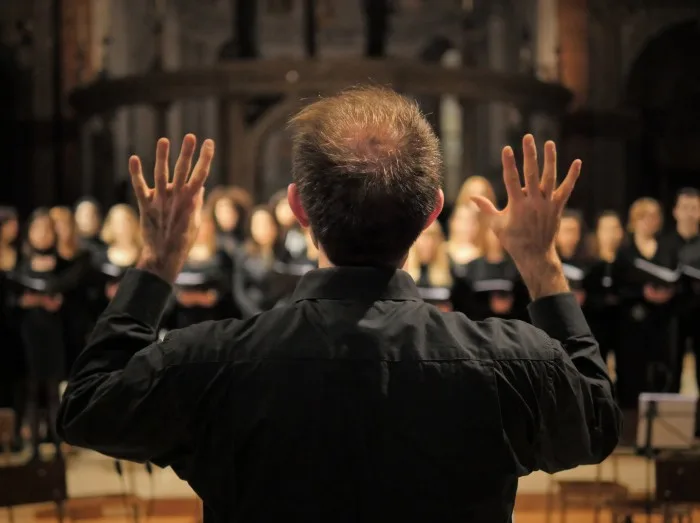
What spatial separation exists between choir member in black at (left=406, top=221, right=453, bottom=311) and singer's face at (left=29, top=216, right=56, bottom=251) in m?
2.33

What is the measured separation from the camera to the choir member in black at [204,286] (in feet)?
21.8

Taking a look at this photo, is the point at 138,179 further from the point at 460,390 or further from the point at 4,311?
the point at 4,311

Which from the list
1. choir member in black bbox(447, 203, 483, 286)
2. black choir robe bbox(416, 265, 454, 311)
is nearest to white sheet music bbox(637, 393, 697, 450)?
black choir robe bbox(416, 265, 454, 311)

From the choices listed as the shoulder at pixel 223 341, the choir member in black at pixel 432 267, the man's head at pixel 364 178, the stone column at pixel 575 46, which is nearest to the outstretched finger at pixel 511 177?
the man's head at pixel 364 178

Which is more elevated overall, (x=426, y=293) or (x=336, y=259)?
(x=336, y=259)

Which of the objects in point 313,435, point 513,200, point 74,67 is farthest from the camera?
point 74,67

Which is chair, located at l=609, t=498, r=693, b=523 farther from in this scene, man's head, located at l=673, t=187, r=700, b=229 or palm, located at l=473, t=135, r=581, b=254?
man's head, located at l=673, t=187, r=700, b=229

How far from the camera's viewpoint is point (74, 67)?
12.9 m

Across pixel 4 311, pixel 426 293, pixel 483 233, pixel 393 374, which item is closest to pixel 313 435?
pixel 393 374

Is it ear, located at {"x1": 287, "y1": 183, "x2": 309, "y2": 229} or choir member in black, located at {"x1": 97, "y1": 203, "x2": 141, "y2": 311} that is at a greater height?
ear, located at {"x1": 287, "y1": 183, "x2": 309, "y2": 229}

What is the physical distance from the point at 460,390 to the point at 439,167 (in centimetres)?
32

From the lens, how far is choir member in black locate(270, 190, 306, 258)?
725 cm

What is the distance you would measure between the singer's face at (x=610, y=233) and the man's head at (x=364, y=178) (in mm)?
5568

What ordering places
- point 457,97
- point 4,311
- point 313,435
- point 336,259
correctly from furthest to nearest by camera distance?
point 457,97 < point 4,311 < point 336,259 < point 313,435
